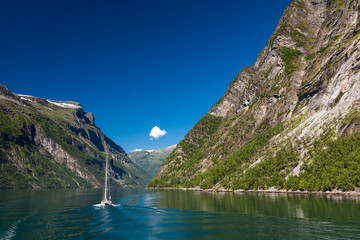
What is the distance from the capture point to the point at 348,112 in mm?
118750

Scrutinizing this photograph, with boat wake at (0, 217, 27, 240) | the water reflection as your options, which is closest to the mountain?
the water reflection

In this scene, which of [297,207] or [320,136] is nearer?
[297,207]

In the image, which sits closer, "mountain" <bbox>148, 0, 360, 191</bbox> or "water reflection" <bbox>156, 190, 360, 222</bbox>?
"water reflection" <bbox>156, 190, 360, 222</bbox>

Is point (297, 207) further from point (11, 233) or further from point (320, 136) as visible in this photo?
point (320, 136)

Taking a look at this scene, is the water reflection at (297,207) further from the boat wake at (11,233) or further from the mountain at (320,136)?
the boat wake at (11,233)

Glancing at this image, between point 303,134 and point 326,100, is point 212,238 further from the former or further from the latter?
point 326,100

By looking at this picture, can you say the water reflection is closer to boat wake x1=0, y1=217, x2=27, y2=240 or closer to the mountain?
the mountain

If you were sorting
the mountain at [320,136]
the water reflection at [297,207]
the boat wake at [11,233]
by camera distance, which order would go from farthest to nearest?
the mountain at [320,136] < the water reflection at [297,207] < the boat wake at [11,233]

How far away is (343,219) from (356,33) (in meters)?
159

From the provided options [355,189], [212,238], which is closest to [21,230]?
[212,238]

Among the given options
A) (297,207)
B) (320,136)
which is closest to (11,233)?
(297,207)

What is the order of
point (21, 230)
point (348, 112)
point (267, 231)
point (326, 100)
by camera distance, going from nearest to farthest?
point (267, 231) < point (21, 230) < point (348, 112) < point (326, 100)

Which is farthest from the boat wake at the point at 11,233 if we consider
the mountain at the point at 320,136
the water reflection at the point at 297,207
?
the mountain at the point at 320,136

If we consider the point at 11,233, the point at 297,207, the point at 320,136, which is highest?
the point at 320,136
